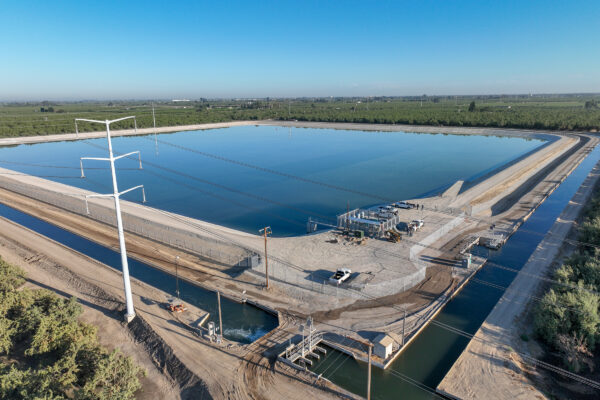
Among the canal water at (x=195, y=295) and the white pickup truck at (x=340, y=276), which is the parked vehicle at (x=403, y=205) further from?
the canal water at (x=195, y=295)

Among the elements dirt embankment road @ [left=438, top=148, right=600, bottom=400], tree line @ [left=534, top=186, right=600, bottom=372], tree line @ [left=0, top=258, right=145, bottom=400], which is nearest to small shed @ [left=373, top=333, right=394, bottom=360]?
dirt embankment road @ [left=438, top=148, right=600, bottom=400]

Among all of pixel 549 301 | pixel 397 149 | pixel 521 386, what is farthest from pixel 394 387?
pixel 397 149

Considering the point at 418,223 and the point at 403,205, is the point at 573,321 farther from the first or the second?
the point at 403,205

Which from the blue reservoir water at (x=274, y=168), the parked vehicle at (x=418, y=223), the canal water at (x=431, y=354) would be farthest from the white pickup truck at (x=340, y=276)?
the blue reservoir water at (x=274, y=168)

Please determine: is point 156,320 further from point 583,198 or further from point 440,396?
point 583,198

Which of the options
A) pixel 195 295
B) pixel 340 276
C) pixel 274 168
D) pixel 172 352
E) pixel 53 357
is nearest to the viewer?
pixel 53 357

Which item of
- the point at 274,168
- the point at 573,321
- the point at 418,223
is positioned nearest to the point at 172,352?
the point at 573,321

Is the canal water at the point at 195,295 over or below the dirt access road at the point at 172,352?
below
